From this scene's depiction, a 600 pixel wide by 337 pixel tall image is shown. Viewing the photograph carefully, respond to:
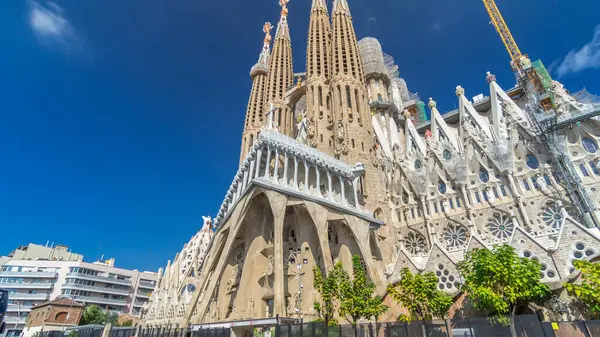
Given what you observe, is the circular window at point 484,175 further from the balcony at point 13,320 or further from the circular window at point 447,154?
the balcony at point 13,320

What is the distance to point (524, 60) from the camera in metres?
37.7

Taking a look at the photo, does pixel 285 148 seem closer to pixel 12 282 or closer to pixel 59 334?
pixel 59 334

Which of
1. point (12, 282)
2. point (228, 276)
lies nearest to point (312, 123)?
point (228, 276)

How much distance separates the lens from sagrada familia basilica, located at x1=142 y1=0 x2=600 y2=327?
2041cm

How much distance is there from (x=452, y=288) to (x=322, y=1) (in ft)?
139

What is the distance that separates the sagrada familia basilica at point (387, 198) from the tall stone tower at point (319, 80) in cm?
18

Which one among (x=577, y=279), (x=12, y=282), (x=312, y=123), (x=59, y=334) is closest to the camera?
(x=577, y=279)

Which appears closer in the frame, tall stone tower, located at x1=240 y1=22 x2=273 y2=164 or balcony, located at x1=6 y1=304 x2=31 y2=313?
tall stone tower, located at x1=240 y1=22 x2=273 y2=164

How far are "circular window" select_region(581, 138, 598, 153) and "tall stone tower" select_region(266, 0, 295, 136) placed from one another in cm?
2765

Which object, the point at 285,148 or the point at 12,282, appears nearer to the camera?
the point at 285,148

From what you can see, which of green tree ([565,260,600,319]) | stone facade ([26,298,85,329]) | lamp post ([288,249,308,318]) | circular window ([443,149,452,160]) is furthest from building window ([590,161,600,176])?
Result: stone facade ([26,298,85,329])

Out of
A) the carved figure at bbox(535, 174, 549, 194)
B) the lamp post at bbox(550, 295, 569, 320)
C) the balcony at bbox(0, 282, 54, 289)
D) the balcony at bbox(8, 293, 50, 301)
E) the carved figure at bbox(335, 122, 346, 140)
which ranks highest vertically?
the carved figure at bbox(335, 122, 346, 140)

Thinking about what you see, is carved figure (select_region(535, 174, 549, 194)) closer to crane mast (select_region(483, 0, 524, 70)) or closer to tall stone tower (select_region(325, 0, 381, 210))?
tall stone tower (select_region(325, 0, 381, 210))

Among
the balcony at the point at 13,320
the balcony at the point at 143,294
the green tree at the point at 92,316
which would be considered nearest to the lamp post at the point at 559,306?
the green tree at the point at 92,316
